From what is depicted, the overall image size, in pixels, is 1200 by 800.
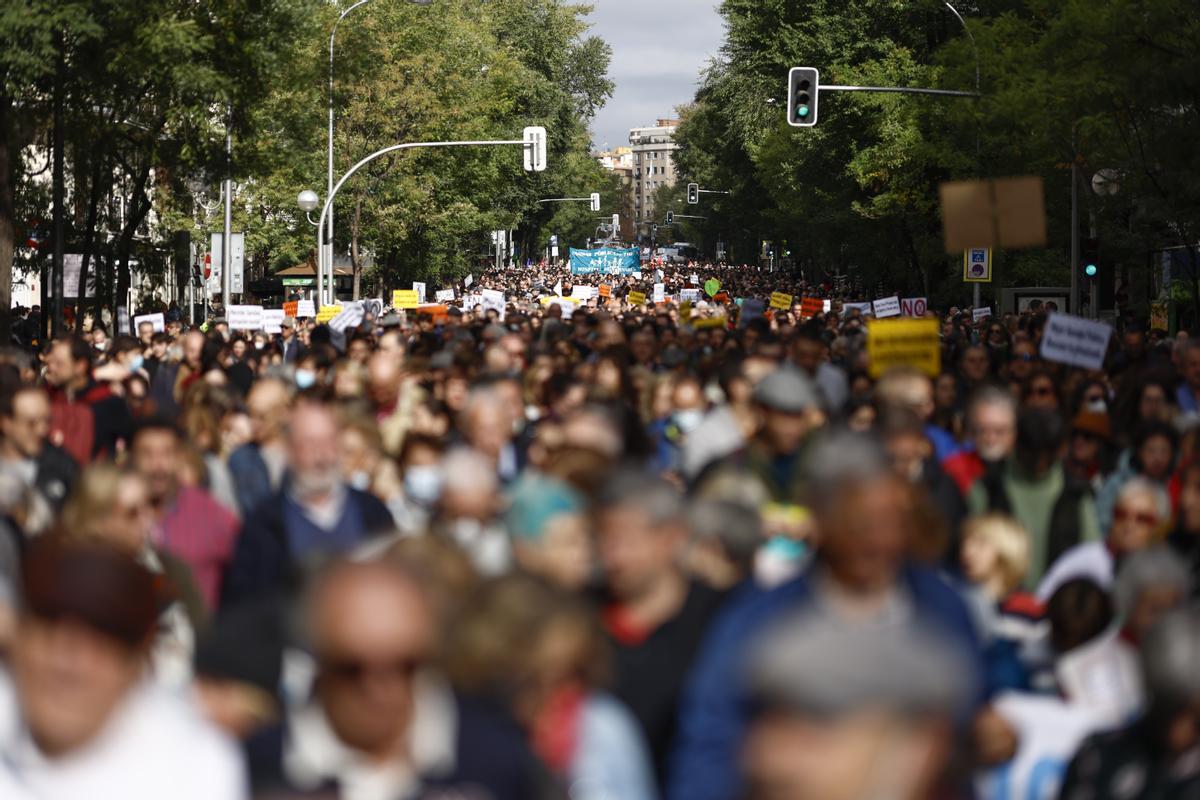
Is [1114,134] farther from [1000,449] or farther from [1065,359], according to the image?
[1000,449]

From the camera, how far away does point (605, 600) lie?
17.3ft

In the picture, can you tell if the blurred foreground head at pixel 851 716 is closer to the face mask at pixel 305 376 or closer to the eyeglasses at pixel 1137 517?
the eyeglasses at pixel 1137 517

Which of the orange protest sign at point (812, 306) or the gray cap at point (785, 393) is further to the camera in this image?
the orange protest sign at point (812, 306)

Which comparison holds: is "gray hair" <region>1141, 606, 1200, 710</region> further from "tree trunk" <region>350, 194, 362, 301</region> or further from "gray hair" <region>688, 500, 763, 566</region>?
"tree trunk" <region>350, 194, 362, 301</region>

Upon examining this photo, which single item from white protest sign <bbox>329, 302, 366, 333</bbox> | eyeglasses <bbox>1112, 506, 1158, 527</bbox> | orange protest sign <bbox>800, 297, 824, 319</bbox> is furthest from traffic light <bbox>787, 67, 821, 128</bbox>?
eyeglasses <bbox>1112, 506, 1158, 527</bbox>

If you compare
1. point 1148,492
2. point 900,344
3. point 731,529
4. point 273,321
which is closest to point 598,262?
point 273,321

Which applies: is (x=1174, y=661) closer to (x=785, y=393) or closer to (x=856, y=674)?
(x=856, y=674)

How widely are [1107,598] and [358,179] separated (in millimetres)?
52728

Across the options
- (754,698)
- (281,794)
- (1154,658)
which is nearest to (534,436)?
(1154,658)

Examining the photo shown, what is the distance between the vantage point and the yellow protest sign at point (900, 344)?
550 inches

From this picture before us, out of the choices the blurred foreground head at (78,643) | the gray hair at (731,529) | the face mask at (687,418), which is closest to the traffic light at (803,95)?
the face mask at (687,418)

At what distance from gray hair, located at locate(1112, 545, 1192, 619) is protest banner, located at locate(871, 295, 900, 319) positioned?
79.0 feet

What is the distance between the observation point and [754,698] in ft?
8.24

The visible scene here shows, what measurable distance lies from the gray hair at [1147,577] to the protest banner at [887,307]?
948 inches
